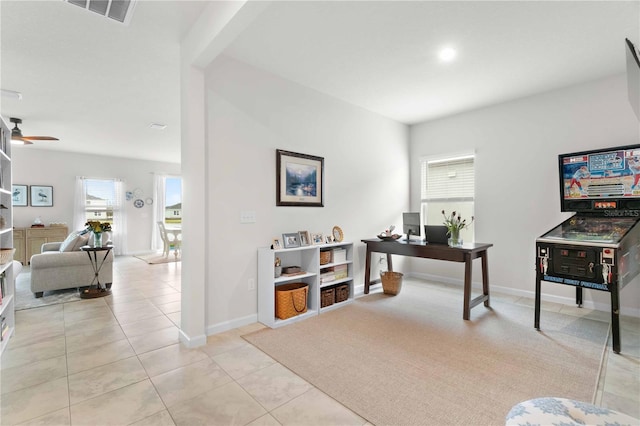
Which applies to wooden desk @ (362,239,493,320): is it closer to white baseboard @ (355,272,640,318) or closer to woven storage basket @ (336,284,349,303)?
woven storage basket @ (336,284,349,303)

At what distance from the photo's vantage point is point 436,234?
3.78m

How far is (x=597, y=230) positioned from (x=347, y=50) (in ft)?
9.97

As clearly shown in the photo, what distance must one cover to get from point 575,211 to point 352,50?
315cm

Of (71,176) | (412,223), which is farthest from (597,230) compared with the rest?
(71,176)

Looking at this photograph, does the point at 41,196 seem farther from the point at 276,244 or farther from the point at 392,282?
the point at 392,282

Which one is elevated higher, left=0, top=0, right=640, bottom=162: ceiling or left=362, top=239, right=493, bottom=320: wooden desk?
left=0, top=0, right=640, bottom=162: ceiling

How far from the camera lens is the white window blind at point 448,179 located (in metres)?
4.65

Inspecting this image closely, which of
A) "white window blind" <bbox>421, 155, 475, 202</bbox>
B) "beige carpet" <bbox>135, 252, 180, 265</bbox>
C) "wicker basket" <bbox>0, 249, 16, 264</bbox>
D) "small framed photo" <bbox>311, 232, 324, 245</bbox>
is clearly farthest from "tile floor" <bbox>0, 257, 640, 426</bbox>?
"beige carpet" <bbox>135, 252, 180, 265</bbox>

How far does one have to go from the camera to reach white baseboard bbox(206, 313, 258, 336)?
286cm

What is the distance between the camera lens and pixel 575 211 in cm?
350

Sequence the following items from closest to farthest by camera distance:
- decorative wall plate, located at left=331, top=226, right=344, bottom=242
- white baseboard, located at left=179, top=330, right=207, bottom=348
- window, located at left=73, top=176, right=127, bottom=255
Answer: white baseboard, located at left=179, top=330, right=207, bottom=348 → decorative wall plate, located at left=331, top=226, right=344, bottom=242 → window, located at left=73, top=176, right=127, bottom=255

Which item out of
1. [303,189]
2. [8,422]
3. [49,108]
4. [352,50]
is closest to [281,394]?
[8,422]

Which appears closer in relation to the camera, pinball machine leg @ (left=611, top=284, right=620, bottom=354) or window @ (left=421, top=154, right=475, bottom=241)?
pinball machine leg @ (left=611, top=284, right=620, bottom=354)

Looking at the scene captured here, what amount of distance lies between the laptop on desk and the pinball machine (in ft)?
3.23
